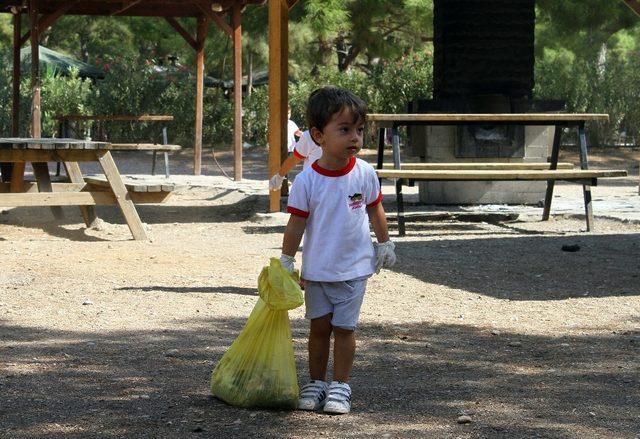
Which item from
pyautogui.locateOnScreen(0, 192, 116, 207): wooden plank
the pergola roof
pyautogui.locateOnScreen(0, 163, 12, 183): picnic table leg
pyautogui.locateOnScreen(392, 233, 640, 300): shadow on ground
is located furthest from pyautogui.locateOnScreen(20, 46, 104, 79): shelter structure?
pyautogui.locateOnScreen(392, 233, 640, 300): shadow on ground

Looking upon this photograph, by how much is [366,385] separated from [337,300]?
1.69 feet

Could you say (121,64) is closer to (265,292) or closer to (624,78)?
(624,78)

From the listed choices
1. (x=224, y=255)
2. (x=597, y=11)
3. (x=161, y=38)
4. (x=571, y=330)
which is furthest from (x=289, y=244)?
(x=161, y=38)

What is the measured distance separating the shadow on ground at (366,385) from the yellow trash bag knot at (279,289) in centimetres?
40

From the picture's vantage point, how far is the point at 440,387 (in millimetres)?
4605

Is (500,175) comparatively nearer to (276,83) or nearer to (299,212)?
(276,83)

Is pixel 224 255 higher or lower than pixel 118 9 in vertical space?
lower

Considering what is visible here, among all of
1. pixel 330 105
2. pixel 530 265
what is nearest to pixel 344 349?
pixel 330 105

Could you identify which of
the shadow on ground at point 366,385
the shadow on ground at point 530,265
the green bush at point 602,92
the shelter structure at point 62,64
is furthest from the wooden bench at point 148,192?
the shelter structure at point 62,64

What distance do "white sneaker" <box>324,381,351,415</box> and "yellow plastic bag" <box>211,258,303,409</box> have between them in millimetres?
133

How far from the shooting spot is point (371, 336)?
5785 mm

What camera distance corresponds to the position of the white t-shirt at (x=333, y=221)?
4.32 meters

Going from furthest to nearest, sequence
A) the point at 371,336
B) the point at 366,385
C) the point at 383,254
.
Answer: the point at 371,336
the point at 366,385
the point at 383,254

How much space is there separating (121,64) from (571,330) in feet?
Answer: 78.4
